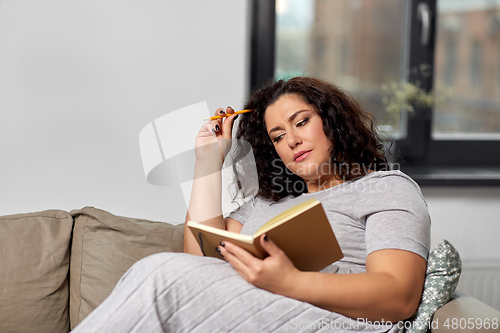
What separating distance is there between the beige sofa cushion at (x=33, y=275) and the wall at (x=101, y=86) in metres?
0.39

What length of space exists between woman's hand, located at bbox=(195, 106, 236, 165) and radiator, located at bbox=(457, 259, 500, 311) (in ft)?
4.07

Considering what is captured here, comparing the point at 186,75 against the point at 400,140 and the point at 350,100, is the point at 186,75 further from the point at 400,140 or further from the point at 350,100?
the point at 400,140

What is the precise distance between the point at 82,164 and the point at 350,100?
104 centimetres

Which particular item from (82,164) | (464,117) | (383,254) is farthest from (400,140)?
(82,164)

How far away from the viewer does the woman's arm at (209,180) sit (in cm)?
137

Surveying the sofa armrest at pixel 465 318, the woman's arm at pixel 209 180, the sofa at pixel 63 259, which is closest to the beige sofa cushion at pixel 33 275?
the sofa at pixel 63 259

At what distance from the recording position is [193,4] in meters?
1.82

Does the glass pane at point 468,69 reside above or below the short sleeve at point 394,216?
above

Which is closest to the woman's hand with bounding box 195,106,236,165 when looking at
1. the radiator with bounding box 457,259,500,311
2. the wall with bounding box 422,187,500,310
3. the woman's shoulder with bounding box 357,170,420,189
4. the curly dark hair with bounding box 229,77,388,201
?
the curly dark hair with bounding box 229,77,388,201

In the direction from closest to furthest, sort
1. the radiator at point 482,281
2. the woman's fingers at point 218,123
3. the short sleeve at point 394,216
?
the short sleeve at point 394,216, the woman's fingers at point 218,123, the radiator at point 482,281

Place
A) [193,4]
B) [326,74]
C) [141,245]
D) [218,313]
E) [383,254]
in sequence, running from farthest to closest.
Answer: [326,74]
[193,4]
[141,245]
[383,254]
[218,313]

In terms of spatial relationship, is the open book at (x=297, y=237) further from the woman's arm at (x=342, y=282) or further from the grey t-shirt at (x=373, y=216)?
the grey t-shirt at (x=373, y=216)

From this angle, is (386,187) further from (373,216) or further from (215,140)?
(215,140)

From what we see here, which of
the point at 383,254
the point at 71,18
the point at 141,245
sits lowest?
the point at 141,245
